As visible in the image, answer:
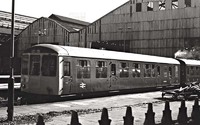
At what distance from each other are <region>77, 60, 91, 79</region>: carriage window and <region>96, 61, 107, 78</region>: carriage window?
2.95 ft

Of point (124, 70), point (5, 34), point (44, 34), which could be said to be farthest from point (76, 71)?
point (5, 34)

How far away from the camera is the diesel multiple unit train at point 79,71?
14.1 meters

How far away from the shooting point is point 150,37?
134ft

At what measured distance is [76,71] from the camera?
1498 cm

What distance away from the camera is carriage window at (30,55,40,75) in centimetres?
1459

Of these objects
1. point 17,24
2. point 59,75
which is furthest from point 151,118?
point 17,24

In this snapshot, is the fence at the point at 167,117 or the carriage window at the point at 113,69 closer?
the fence at the point at 167,117

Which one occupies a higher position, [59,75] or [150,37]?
[150,37]

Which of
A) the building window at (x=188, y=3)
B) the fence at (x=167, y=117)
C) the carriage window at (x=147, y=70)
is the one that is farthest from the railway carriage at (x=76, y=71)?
the building window at (x=188, y=3)

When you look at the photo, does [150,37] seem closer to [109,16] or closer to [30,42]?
[109,16]

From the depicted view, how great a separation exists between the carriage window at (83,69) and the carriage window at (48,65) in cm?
165

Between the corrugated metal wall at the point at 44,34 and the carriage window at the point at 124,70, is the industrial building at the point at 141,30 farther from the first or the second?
the carriage window at the point at 124,70

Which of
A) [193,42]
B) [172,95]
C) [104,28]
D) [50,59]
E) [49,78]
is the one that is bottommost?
[172,95]

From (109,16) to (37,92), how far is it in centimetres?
3103
